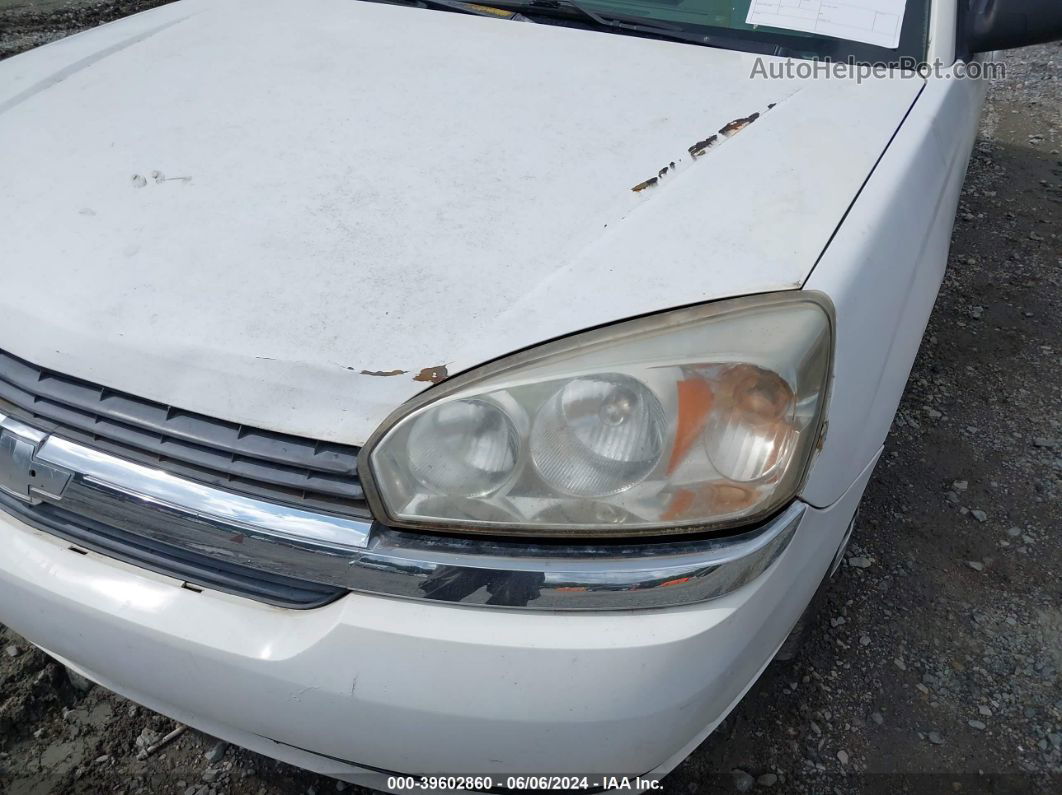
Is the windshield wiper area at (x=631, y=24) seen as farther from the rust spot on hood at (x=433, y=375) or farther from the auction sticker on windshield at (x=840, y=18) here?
the rust spot on hood at (x=433, y=375)

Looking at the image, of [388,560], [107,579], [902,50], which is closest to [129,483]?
[107,579]

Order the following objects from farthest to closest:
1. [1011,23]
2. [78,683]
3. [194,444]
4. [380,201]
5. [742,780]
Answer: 1. [1011,23]
2. [78,683]
3. [742,780]
4. [380,201]
5. [194,444]

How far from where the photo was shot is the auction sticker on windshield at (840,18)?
1.83 metres

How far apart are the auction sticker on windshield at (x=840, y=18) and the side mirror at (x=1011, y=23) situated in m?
0.23

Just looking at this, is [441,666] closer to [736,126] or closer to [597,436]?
[597,436]

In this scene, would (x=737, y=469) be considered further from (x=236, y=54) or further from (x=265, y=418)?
(x=236, y=54)

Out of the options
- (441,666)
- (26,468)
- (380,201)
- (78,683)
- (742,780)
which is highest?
(380,201)

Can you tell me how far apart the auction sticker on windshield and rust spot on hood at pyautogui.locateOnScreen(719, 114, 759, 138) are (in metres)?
0.47

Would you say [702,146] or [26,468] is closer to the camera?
[26,468]

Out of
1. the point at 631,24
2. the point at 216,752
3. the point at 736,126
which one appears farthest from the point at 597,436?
the point at 631,24

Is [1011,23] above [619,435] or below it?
above

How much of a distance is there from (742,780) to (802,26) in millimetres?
1595

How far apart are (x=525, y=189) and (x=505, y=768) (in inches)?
34.9

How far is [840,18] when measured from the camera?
1.84 m
